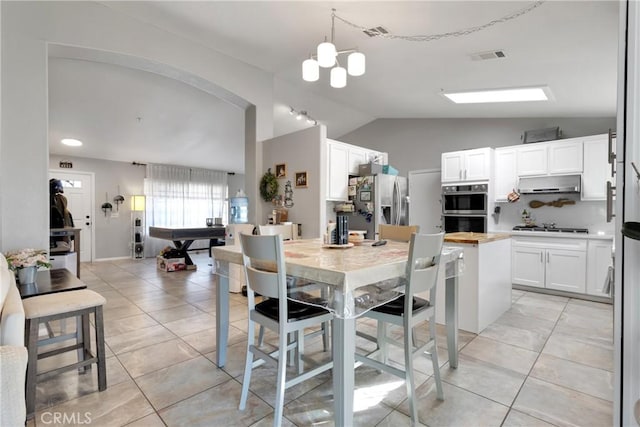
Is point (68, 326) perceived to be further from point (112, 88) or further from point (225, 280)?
point (112, 88)

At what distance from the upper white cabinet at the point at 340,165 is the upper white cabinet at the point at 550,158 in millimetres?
2454

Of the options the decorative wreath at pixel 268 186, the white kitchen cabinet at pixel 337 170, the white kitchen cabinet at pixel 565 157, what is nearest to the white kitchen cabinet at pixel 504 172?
the white kitchen cabinet at pixel 565 157

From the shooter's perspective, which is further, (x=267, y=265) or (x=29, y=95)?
(x=29, y=95)

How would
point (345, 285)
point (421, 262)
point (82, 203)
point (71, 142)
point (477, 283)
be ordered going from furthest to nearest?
point (82, 203) < point (71, 142) < point (477, 283) < point (421, 262) < point (345, 285)

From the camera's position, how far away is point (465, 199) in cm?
496

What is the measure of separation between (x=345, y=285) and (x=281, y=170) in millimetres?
3240

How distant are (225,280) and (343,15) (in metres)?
2.63

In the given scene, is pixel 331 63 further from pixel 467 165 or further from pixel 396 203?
pixel 467 165

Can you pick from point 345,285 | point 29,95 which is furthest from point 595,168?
point 29,95

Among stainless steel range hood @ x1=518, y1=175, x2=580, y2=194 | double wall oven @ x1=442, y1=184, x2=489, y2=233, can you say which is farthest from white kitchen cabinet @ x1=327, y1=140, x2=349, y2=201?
stainless steel range hood @ x1=518, y1=175, x2=580, y2=194

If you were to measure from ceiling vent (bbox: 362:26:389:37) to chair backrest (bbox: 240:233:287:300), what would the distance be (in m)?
2.61

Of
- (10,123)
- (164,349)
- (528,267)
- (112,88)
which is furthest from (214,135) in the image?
(528,267)

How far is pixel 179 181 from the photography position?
811 centimetres

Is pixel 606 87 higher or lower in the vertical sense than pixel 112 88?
lower
